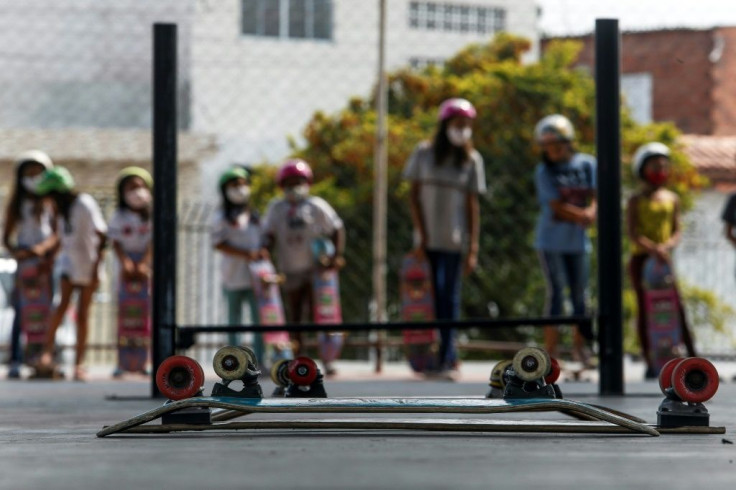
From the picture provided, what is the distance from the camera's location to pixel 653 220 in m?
9.68

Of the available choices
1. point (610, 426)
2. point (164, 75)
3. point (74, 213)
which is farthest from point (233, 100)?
point (610, 426)

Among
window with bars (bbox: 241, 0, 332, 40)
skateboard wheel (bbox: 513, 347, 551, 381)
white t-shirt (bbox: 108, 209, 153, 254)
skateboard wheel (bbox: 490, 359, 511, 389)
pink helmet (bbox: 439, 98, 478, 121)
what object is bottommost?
skateboard wheel (bbox: 490, 359, 511, 389)

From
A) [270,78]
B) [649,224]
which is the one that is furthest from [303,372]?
[270,78]

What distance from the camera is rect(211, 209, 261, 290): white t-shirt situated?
1039 centimetres

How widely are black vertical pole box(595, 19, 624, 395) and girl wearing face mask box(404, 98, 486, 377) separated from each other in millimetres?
3190

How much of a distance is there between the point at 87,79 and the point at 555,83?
26.3 ft

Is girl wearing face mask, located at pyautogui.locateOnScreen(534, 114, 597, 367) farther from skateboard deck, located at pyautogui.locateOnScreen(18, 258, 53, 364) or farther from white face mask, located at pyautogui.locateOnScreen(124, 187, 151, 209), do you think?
skateboard deck, located at pyautogui.locateOnScreen(18, 258, 53, 364)

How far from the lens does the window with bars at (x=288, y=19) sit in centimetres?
2891

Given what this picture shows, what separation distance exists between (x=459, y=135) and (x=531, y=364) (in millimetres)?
5467

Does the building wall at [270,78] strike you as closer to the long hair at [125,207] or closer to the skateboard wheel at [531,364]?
the long hair at [125,207]

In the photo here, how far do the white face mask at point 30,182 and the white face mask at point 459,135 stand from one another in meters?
2.70

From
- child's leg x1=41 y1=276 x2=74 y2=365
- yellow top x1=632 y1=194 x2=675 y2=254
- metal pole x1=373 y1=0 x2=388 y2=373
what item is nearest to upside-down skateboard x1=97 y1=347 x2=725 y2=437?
yellow top x1=632 y1=194 x2=675 y2=254

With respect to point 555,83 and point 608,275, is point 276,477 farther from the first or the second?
point 555,83

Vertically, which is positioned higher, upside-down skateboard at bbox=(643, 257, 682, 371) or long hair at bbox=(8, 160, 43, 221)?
long hair at bbox=(8, 160, 43, 221)
